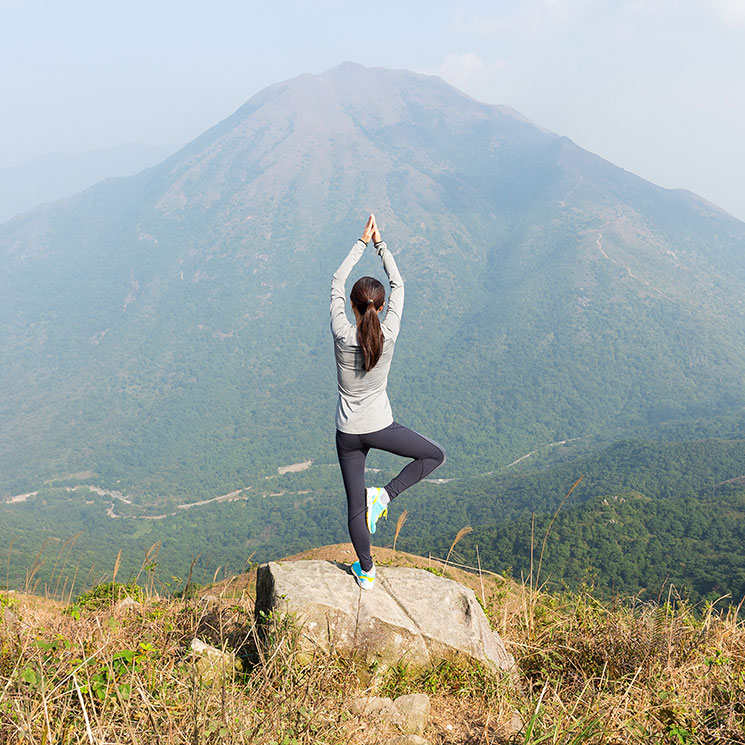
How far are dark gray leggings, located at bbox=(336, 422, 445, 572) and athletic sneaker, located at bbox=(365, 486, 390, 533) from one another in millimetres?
49

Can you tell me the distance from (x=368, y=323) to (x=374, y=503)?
1.59m

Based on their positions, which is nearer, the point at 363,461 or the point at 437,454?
the point at 363,461

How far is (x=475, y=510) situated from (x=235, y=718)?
72.9 m

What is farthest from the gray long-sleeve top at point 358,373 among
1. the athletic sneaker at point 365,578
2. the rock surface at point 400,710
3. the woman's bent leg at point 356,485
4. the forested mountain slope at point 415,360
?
the forested mountain slope at point 415,360

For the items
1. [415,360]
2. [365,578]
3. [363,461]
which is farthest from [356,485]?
[415,360]

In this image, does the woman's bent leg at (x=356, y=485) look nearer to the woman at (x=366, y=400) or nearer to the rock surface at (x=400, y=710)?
the woman at (x=366, y=400)

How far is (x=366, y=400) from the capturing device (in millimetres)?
4391

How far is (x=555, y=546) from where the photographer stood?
36.5m

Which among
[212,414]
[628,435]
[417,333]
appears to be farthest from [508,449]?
[212,414]

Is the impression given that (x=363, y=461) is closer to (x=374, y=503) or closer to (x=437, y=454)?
(x=374, y=503)

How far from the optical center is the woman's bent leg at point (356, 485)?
14.6 feet

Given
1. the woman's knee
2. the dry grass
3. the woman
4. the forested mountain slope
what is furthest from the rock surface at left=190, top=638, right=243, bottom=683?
the forested mountain slope

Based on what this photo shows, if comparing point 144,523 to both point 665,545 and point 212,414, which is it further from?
point 665,545

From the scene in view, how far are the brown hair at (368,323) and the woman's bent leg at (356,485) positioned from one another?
650mm
